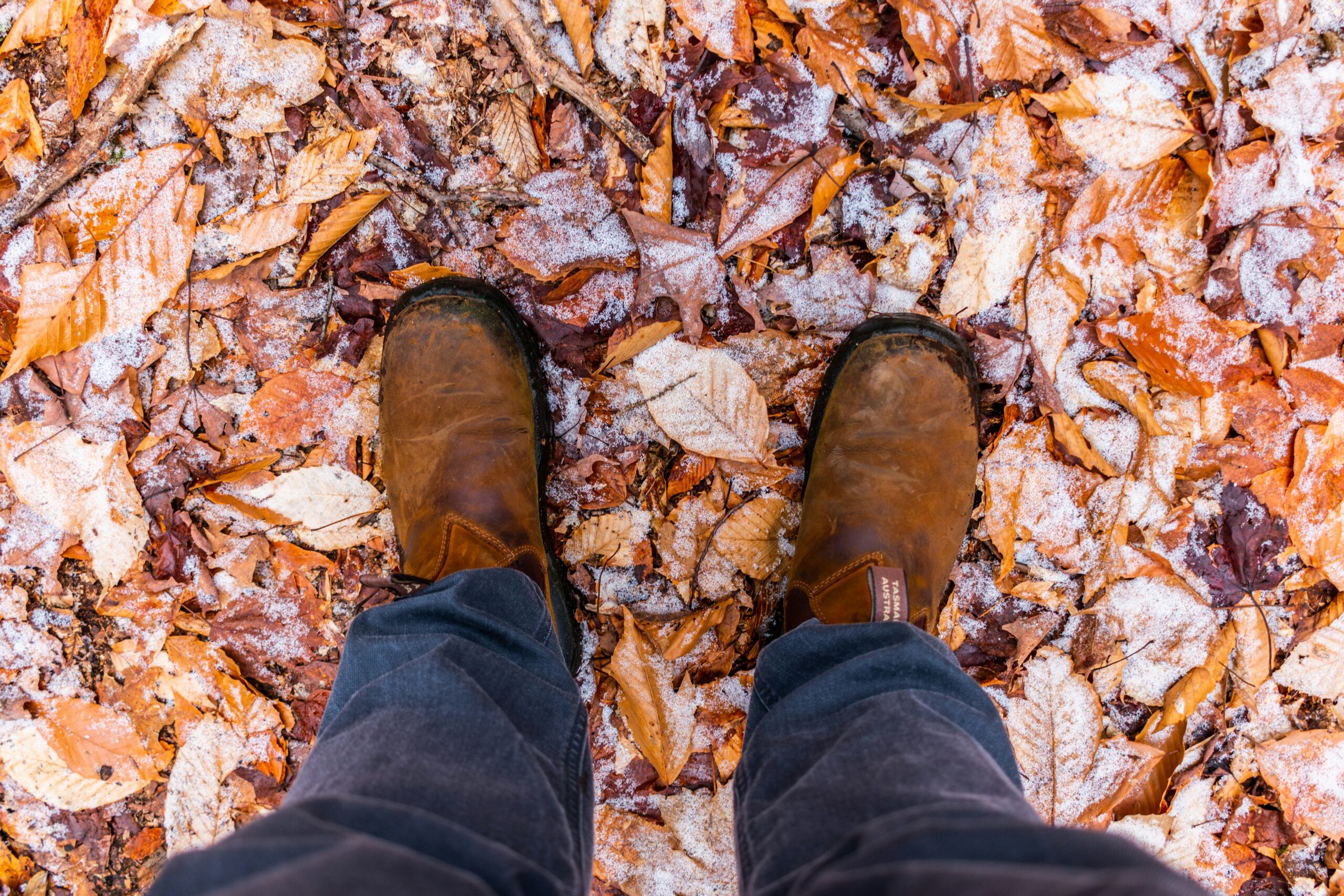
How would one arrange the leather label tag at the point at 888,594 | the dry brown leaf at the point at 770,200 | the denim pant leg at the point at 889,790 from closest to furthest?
the denim pant leg at the point at 889,790
the leather label tag at the point at 888,594
the dry brown leaf at the point at 770,200

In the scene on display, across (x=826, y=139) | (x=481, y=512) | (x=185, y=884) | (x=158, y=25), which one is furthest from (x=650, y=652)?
(x=158, y=25)

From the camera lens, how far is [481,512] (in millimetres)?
1115

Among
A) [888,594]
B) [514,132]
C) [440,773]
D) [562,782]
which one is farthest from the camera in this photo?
[514,132]

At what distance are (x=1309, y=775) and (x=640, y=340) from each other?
4.80 ft

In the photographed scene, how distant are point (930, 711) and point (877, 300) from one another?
27.9 inches

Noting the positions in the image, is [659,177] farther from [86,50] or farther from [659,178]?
[86,50]

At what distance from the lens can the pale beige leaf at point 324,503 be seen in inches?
47.0

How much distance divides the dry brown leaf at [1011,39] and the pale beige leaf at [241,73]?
112 cm

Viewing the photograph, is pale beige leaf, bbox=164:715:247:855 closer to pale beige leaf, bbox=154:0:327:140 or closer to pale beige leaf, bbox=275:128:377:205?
pale beige leaf, bbox=275:128:377:205

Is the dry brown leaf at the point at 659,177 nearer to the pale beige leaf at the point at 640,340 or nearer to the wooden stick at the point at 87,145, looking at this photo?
the pale beige leaf at the point at 640,340

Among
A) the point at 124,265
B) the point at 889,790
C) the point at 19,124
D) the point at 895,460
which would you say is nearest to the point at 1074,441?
the point at 895,460

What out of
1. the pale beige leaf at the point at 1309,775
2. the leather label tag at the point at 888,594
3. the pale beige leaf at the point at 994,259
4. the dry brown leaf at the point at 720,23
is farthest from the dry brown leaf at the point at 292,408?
the pale beige leaf at the point at 1309,775

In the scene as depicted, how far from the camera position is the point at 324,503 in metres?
1.21

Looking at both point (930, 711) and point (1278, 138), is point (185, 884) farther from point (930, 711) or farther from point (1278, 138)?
point (1278, 138)
